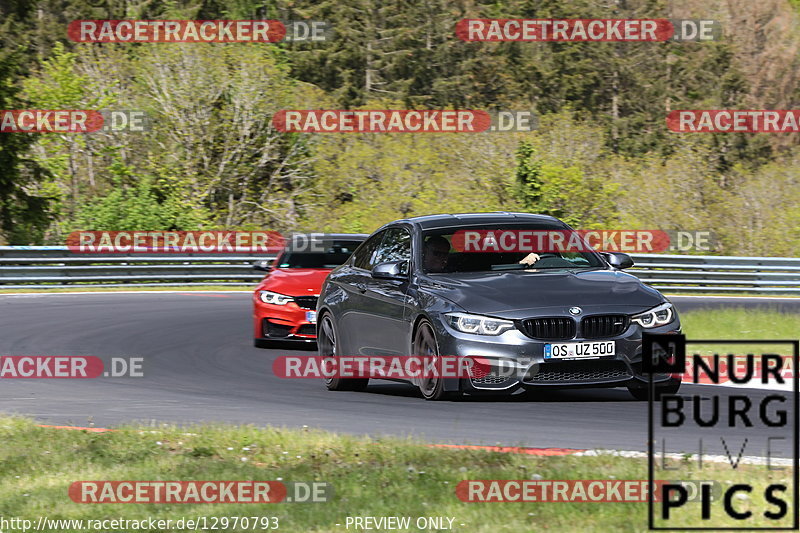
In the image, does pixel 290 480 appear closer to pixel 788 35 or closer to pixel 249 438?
pixel 249 438

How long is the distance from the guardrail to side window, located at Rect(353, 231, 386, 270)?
18261mm

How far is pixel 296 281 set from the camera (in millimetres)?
16672

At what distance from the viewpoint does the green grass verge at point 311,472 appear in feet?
21.2

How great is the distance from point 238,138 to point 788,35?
109 ft

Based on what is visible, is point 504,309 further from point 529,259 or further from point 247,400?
point 247,400

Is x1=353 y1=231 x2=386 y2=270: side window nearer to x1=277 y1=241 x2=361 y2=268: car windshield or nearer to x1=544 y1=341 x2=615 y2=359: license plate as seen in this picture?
Answer: x1=544 y1=341 x2=615 y2=359: license plate

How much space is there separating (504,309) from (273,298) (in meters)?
6.67

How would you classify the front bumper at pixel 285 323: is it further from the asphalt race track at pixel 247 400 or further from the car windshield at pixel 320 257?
the car windshield at pixel 320 257

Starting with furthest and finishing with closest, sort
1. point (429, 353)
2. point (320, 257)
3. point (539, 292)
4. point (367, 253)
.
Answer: point (320, 257) → point (367, 253) → point (429, 353) → point (539, 292)

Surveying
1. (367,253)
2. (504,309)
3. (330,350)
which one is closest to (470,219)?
(367,253)

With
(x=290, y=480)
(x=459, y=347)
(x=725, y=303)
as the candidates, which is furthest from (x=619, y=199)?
(x=290, y=480)

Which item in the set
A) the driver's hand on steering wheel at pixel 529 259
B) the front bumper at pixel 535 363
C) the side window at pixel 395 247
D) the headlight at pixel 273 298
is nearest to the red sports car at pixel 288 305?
the headlight at pixel 273 298

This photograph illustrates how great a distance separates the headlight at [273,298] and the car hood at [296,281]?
0.16 ft

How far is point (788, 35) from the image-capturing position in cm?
6494
